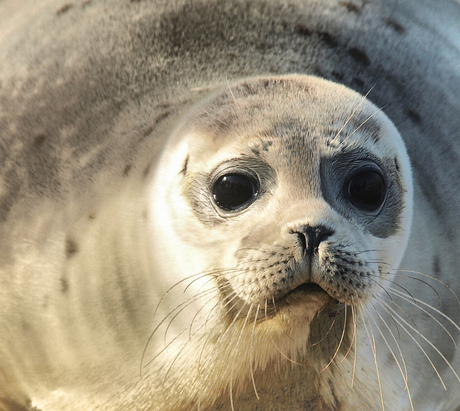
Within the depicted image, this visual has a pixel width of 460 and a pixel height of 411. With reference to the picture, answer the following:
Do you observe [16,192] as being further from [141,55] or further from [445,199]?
[445,199]

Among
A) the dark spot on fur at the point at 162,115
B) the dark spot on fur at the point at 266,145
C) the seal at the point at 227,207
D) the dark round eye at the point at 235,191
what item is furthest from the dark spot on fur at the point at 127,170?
the dark spot on fur at the point at 266,145

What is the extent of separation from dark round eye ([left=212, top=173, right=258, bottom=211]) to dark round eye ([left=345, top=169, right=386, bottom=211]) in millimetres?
310

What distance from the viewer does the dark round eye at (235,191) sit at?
2.69 m

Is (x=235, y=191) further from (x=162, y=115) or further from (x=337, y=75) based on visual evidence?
(x=337, y=75)

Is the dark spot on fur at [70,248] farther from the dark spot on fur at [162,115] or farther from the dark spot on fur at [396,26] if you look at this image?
the dark spot on fur at [396,26]

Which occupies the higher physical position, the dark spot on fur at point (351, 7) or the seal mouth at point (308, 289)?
the dark spot on fur at point (351, 7)

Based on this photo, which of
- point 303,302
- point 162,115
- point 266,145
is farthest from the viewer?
point 162,115

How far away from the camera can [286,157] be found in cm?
263

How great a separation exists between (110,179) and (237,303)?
894 mm

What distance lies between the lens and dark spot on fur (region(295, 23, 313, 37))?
12.0 feet

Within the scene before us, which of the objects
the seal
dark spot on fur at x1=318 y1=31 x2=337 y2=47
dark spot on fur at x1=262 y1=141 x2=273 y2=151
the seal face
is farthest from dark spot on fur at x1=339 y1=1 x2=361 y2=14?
dark spot on fur at x1=262 y1=141 x2=273 y2=151

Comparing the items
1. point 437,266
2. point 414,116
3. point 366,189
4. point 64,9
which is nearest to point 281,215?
point 366,189

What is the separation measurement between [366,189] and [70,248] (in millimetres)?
1182

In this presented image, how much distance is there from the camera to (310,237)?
2.40 meters
